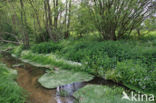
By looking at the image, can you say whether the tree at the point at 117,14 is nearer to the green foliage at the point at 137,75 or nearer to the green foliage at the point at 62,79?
the green foliage at the point at 137,75

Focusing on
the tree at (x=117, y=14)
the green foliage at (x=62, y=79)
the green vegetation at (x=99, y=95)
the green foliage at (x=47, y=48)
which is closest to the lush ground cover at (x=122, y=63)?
the green foliage at (x=62, y=79)

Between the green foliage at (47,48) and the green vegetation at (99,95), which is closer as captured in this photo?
the green vegetation at (99,95)

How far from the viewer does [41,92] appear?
326cm

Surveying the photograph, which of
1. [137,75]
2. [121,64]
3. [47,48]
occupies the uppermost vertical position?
[47,48]

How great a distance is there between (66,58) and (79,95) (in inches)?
118

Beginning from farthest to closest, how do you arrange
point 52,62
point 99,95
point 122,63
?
point 52,62 → point 122,63 → point 99,95

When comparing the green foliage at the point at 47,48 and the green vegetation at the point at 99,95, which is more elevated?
the green foliage at the point at 47,48

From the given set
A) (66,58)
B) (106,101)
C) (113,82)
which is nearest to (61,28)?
(66,58)

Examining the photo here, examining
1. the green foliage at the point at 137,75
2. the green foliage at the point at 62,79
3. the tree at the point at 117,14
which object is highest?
the tree at the point at 117,14

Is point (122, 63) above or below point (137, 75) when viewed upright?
above

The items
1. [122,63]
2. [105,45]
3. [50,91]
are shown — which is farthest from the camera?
[105,45]

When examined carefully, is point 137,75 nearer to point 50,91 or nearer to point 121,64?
point 121,64

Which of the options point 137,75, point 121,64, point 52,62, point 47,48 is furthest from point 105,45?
point 47,48

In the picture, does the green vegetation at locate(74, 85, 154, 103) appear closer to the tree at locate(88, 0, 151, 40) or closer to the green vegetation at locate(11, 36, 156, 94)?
the green vegetation at locate(11, 36, 156, 94)
